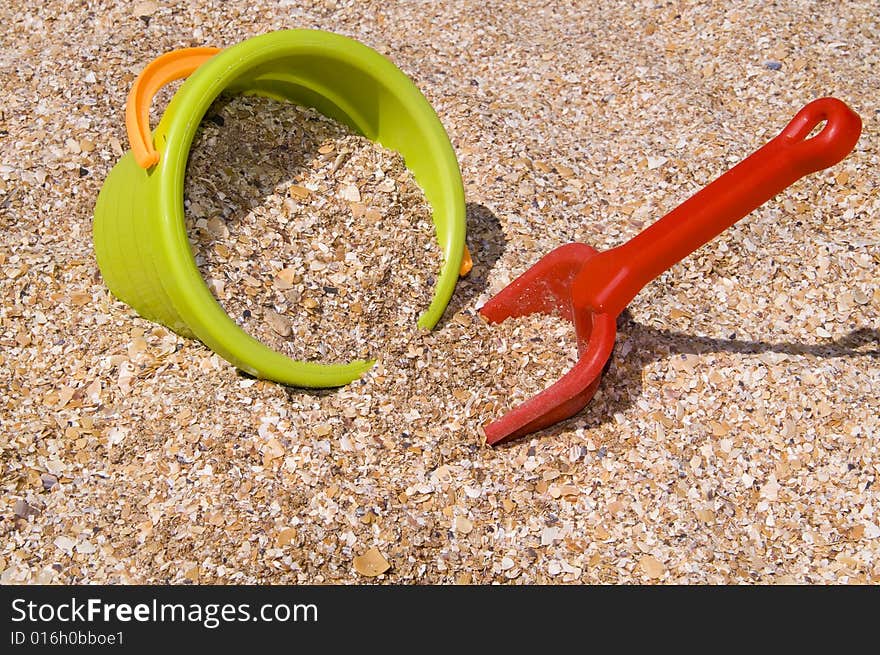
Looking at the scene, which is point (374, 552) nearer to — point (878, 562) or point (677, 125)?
point (878, 562)

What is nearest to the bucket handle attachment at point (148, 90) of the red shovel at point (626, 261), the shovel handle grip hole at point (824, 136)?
the red shovel at point (626, 261)

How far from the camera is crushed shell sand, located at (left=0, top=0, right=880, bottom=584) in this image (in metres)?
1.69

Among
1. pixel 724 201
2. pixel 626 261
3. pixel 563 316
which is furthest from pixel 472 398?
pixel 724 201

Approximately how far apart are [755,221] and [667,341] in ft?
1.48

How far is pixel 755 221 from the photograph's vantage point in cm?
227

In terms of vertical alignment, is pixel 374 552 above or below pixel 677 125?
below

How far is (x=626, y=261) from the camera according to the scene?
5.84 feet

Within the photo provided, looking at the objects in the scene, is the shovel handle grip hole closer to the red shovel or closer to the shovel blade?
the red shovel

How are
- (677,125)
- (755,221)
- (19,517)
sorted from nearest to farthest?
(19,517) < (755,221) < (677,125)

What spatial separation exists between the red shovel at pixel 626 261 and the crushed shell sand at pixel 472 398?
61 mm

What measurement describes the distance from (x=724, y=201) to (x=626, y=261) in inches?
8.6

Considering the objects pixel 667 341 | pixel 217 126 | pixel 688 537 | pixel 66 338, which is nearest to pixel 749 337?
pixel 667 341

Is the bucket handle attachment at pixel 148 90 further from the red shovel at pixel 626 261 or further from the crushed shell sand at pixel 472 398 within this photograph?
the red shovel at pixel 626 261

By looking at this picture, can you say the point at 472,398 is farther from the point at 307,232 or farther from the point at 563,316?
the point at 307,232
